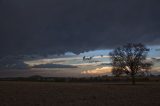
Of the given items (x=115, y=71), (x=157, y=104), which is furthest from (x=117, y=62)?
(x=157, y=104)

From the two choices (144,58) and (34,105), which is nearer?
(34,105)

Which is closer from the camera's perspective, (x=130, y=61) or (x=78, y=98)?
(x=78, y=98)

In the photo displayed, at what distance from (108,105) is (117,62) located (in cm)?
6274

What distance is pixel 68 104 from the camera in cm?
3238

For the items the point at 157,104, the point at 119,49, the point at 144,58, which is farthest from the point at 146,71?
the point at 157,104

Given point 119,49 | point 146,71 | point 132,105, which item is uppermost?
point 119,49

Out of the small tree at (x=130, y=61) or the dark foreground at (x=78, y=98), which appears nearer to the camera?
the dark foreground at (x=78, y=98)

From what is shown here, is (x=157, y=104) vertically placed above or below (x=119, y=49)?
below

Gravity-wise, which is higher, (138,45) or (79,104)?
(138,45)

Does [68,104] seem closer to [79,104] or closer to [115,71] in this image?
[79,104]

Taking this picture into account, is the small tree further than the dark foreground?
Yes

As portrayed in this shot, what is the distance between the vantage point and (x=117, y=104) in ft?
107

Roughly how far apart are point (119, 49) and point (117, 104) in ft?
210

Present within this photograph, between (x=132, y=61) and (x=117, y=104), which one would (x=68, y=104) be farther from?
(x=132, y=61)
